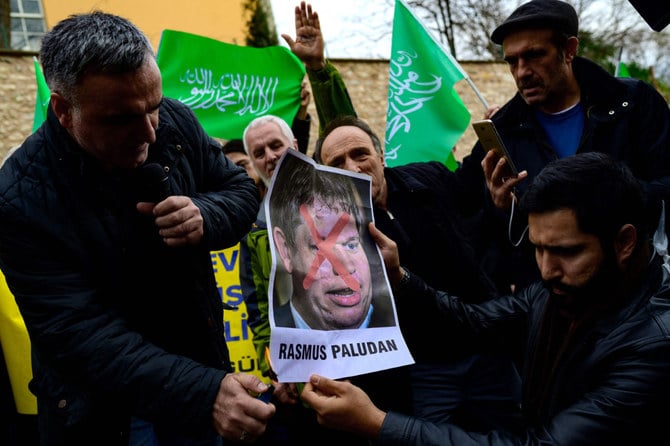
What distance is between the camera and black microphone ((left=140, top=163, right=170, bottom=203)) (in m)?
1.39

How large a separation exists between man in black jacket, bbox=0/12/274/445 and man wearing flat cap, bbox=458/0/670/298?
1267mm

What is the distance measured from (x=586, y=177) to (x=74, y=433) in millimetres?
1497

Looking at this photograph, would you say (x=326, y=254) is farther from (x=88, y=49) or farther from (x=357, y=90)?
(x=357, y=90)

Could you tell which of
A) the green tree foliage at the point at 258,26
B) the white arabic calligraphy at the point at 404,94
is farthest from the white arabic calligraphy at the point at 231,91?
the green tree foliage at the point at 258,26

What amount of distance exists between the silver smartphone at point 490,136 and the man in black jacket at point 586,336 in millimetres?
373

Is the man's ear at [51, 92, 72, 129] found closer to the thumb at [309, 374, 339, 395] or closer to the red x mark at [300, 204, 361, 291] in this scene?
the red x mark at [300, 204, 361, 291]

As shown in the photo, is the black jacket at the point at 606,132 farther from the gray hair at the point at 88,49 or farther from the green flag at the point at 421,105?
the gray hair at the point at 88,49

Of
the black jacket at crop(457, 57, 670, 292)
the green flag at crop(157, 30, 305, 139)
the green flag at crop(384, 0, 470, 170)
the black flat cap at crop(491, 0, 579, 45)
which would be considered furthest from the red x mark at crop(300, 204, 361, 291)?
the green flag at crop(157, 30, 305, 139)

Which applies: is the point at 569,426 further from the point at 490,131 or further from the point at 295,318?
the point at 490,131

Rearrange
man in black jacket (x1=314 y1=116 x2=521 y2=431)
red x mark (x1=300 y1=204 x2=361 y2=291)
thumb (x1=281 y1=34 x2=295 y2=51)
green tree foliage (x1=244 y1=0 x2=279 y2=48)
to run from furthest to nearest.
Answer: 1. green tree foliage (x1=244 y1=0 x2=279 y2=48)
2. thumb (x1=281 y1=34 x2=295 y2=51)
3. man in black jacket (x1=314 y1=116 x2=521 y2=431)
4. red x mark (x1=300 y1=204 x2=361 y2=291)

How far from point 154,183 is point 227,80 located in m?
3.40

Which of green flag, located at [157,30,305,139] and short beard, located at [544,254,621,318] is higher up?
green flag, located at [157,30,305,139]

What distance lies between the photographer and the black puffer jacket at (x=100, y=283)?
1421 mm

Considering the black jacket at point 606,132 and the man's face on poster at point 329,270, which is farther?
the black jacket at point 606,132
